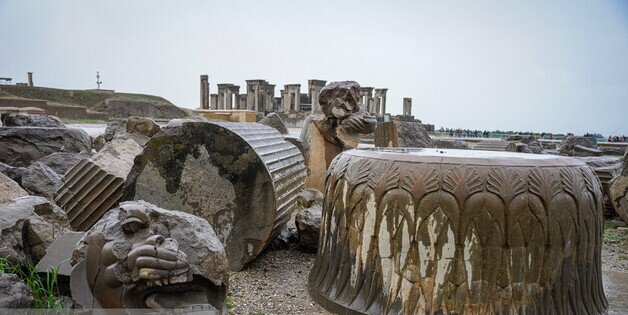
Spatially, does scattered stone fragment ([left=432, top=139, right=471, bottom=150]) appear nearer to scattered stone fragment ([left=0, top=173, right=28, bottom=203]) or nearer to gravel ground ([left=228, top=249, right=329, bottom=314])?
gravel ground ([left=228, top=249, right=329, bottom=314])

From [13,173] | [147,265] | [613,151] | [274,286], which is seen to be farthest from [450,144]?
[147,265]

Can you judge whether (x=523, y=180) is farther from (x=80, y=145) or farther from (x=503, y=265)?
(x=80, y=145)

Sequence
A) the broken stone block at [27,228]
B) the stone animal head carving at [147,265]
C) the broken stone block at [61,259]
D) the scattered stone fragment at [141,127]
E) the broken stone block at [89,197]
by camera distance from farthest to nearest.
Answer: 1. the scattered stone fragment at [141,127]
2. the broken stone block at [89,197]
3. the broken stone block at [27,228]
4. the broken stone block at [61,259]
5. the stone animal head carving at [147,265]

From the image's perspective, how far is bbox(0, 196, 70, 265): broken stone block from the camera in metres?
2.84

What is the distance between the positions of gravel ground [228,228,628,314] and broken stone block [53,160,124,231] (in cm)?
130

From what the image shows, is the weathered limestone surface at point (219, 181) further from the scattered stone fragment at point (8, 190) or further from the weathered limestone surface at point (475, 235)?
the weathered limestone surface at point (475, 235)

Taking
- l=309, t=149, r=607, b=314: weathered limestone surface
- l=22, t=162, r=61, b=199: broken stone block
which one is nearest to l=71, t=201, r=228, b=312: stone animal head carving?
l=309, t=149, r=607, b=314: weathered limestone surface

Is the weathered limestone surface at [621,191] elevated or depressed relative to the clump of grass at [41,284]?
elevated

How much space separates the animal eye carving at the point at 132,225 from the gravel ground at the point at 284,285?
1096 mm

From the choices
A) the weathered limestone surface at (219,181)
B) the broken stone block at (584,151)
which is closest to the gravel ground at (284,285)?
the weathered limestone surface at (219,181)

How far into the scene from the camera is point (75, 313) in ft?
7.74

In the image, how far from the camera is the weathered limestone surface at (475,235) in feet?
8.55

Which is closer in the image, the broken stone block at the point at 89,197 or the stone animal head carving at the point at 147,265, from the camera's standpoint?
the stone animal head carving at the point at 147,265

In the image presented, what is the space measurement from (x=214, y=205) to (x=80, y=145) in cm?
412
